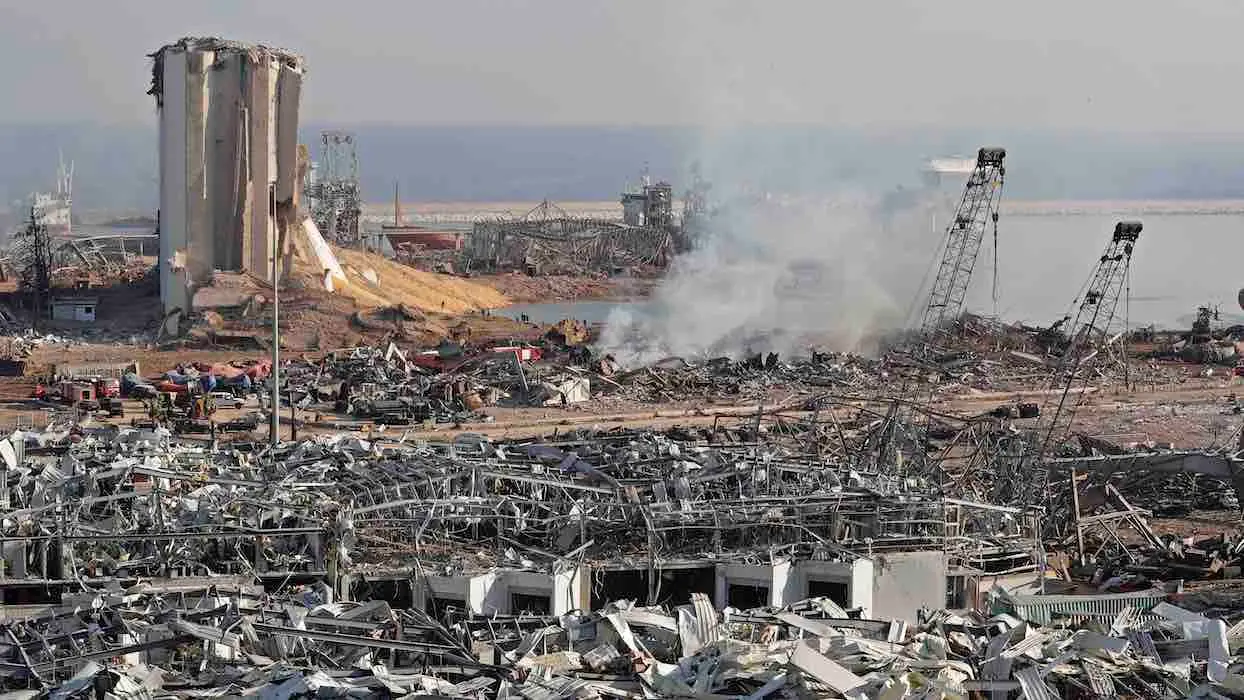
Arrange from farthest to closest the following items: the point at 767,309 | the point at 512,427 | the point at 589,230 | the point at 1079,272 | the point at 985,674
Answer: the point at 589,230 → the point at 1079,272 → the point at 767,309 → the point at 512,427 → the point at 985,674

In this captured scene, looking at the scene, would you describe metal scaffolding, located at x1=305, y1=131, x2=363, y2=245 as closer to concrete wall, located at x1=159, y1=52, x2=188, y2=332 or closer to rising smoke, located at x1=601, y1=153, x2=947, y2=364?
rising smoke, located at x1=601, y1=153, x2=947, y2=364

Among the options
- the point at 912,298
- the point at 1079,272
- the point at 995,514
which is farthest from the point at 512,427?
the point at 1079,272

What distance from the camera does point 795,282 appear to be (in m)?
55.9

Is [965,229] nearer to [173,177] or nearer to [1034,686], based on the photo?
[173,177]

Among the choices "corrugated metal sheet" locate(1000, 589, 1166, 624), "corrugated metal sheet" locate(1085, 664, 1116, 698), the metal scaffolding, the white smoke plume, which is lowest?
"corrugated metal sheet" locate(1000, 589, 1166, 624)

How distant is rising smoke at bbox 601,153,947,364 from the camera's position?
48812mm

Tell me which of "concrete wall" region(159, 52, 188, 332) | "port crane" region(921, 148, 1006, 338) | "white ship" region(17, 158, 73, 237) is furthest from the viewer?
"white ship" region(17, 158, 73, 237)

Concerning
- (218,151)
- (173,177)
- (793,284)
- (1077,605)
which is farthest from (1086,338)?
(173,177)

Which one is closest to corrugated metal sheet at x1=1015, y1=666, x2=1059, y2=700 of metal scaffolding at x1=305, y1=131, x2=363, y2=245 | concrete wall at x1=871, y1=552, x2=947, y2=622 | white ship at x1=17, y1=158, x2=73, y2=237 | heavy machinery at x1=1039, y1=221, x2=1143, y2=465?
concrete wall at x1=871, y1=552, x2=947, y2=622

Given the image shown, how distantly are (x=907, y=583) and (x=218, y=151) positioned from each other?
35.6m

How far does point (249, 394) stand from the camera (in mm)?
39312

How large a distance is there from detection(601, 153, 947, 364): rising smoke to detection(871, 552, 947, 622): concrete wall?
81.0 feet

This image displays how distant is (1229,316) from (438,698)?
5662 cm

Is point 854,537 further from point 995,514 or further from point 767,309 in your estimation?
point 767,309
